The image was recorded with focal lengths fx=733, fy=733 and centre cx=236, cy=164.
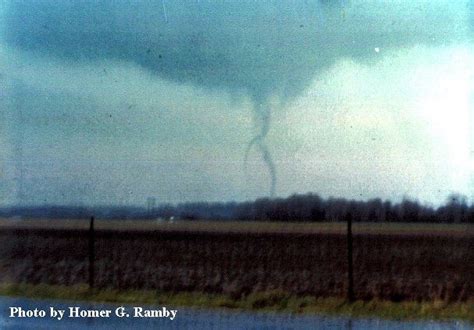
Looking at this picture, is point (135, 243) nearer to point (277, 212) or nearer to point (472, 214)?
point (277, 212)

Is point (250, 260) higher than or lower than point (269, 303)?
higher

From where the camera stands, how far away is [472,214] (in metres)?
13.2

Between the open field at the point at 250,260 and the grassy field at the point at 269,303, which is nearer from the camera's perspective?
the grassy field at the point at 269,303

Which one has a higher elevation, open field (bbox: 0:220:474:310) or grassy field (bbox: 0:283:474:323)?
open field (bbox: 0:220:474:310)

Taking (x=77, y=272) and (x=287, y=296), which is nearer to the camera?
(x=287, y=296)

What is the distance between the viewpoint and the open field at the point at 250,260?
1309 centimetres

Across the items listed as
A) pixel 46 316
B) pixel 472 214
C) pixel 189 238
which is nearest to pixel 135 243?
pixel 189 238

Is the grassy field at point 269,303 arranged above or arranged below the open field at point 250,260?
below

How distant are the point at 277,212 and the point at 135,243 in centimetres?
666

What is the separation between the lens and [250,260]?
59.5 ft

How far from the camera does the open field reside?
13.1 m

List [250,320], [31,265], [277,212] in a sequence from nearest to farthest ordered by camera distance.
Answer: [250,320] < [31,265] < [277,212]

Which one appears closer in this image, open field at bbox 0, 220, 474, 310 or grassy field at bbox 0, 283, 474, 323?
grassy field at bbox 0, 283, 474, 323

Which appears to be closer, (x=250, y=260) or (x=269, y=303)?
(x=269, y=303)
